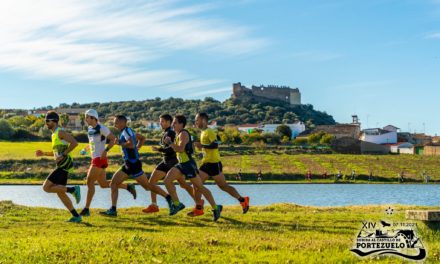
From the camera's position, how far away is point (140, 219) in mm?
14648

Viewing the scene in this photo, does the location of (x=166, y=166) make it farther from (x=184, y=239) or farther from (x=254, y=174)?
(x=254, y=174)

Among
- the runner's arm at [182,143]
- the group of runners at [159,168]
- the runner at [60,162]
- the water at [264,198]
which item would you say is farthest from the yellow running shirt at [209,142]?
the water at [264,198]

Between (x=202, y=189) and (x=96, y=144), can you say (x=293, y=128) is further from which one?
(x=202, y=189)

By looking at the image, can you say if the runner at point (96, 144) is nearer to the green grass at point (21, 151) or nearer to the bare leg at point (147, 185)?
the bare leg at point (147, 185)

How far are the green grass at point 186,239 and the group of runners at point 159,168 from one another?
658mm

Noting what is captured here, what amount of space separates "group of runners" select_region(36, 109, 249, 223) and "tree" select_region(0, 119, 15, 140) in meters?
90.7

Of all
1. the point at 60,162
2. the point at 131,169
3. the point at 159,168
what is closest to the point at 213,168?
the point at 159,168

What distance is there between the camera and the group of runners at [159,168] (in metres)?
13.9

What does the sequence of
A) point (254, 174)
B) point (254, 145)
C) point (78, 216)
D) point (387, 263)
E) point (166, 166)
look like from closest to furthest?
point (387, 263)
point (78, 216)
point (166, 166)
point (254, 174)
point (254, 145)

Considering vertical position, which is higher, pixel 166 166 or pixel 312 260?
pixel 166 166

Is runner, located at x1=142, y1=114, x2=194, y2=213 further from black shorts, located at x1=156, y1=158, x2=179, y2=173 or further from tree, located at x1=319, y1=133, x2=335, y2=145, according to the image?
tree, located at x1=319, y1=133, x2=335, y2=145

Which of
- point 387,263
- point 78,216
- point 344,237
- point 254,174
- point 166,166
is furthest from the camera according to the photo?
point 254,174

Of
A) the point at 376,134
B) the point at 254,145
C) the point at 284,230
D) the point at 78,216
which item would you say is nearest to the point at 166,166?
the point at 78,216

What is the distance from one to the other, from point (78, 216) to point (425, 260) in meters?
8.47
